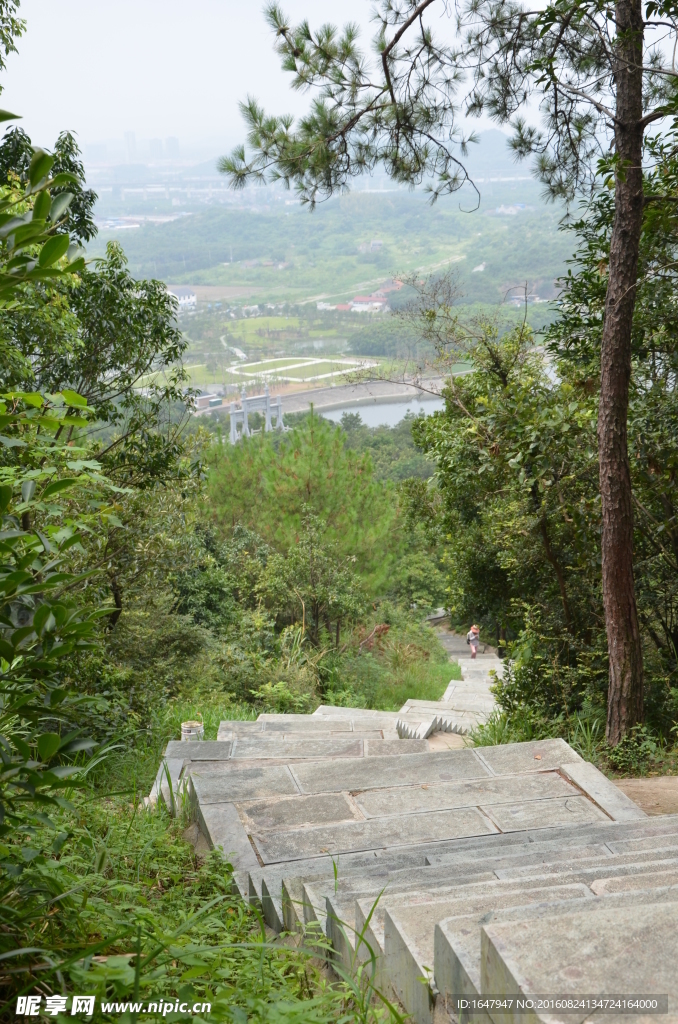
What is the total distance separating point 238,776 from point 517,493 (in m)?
2.48

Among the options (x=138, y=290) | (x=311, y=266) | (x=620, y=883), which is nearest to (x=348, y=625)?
(x=138, y=290)

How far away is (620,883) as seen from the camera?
5.15 ft

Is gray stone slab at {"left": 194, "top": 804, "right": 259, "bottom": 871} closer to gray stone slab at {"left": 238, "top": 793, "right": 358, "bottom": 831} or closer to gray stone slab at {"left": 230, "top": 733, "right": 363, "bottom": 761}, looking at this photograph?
gray stone slab at {"left": 238, "top": 793, "right": 358, "bottom": 831}

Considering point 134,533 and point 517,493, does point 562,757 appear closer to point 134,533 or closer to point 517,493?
point 517,493

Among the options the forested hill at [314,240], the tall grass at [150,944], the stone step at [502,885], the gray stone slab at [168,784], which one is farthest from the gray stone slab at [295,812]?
the forested hill at [314,240]

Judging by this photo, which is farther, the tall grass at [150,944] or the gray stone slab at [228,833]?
the gray stone slab at [228,833]

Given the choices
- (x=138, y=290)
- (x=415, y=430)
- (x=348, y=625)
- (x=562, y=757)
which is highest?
(x=138, y=290)

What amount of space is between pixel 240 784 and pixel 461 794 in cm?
82

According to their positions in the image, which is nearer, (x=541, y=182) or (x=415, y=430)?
(x=541, y=182)

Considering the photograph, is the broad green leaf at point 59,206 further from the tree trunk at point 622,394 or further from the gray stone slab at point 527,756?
the tree trunk at point 622,394

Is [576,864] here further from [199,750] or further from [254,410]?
[254,410]

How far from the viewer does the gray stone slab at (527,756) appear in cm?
311

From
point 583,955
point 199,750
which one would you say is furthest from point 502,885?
point 199,750

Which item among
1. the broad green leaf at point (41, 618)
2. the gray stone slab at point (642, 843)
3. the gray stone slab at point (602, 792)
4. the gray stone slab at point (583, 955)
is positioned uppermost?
the broad green leaf at point (41, 618)
